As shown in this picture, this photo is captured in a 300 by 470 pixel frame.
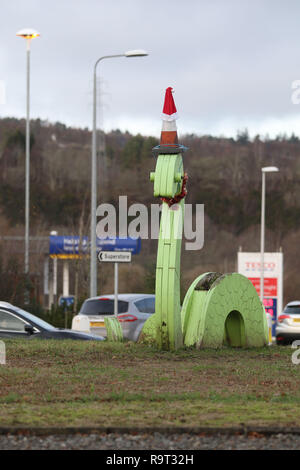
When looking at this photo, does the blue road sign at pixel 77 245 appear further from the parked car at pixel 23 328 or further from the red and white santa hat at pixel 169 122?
the red and white santa hat at pixel 169 122

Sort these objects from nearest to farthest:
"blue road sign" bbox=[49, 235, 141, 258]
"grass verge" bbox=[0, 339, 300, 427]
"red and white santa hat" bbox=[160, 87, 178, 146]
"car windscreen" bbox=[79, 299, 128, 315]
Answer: "grass verge" bbox=[0, 339, 300, 427], "red and white santa hat" bbox=[160, 87, 178, 146], "car windscreen" bbox=[79, 299, 128, 315], "blue road sign" bbox=[49, 235, 141, 258]

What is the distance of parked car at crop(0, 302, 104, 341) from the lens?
1530 cm

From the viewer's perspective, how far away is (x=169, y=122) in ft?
43.8

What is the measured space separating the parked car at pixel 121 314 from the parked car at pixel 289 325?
5476 millimetres

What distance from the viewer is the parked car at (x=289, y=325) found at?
2359 cm

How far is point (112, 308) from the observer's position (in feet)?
63.2

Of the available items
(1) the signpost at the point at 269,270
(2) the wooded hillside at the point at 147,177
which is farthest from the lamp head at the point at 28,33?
(2) the wooded hillside at the point at 147,177

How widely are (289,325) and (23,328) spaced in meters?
10.3

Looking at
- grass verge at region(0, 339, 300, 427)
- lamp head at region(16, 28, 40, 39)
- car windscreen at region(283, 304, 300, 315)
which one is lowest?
car windscreen at region(283, 304, 300, 315)

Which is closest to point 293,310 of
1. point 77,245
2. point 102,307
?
point 102,307

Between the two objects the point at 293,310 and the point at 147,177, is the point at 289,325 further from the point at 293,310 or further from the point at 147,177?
the point at 147,177

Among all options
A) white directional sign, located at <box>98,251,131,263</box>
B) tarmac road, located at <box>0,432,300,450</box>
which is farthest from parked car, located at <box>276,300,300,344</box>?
tarmac road, located at <box>0,432,300,450</box>

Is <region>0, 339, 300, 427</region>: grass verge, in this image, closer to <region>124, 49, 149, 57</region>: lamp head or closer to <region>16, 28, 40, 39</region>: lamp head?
<region>124, 49, 149, 57</region>: lamp head
